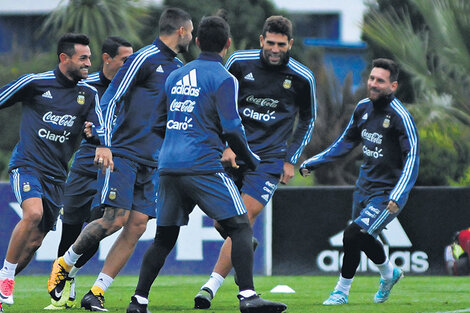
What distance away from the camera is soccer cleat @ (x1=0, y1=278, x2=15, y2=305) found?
27.5 feet

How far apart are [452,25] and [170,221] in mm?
11564

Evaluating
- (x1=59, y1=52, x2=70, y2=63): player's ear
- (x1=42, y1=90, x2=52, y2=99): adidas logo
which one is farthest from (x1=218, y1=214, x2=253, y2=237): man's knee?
(x1=59, y1=52, x2=70, y2=63): player's ear

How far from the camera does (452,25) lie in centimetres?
1800

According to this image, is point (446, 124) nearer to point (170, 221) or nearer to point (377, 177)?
point (377, 177)

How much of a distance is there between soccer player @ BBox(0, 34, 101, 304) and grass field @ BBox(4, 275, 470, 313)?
61 centimetres

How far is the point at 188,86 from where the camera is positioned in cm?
741

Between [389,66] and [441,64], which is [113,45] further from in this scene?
[441,64]

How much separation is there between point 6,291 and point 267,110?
8.54 feet

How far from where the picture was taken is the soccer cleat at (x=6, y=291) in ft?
27.5

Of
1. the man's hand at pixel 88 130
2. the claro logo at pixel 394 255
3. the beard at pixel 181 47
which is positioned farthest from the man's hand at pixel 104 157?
the claro logo at pixel 394 255

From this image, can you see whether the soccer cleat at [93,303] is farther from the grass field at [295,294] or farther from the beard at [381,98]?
the beard at [381,98]

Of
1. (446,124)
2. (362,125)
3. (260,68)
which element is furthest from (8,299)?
(446,124)

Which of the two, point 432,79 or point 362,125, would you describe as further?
point 432,79

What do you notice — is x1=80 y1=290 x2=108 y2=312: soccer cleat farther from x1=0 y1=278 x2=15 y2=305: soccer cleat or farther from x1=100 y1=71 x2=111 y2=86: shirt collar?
x1=100 y1=71 x2=111 y2=86: shirt collar
